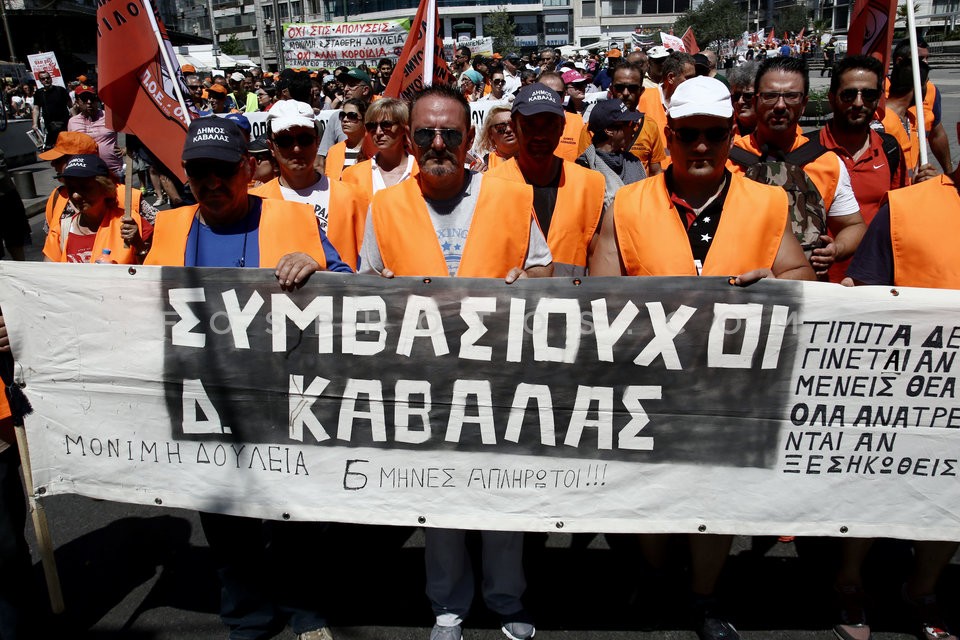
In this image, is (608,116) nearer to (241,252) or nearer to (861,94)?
(861,94)

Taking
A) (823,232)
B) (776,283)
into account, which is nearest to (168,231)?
(776,283)

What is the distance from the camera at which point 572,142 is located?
21.4 feet

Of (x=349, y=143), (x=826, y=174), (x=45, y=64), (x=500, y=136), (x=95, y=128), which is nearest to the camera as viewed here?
(x=826, y=174)

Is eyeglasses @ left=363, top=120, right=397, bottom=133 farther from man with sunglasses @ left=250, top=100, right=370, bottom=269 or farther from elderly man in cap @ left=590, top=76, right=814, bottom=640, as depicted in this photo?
elderly man in cap @ left=590, top=76, right=814, bottom=640

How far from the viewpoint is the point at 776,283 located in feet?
8.78

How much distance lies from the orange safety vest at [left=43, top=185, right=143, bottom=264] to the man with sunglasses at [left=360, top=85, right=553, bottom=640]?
1.77m

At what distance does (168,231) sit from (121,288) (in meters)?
0.33

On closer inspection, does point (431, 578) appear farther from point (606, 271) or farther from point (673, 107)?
point (673, 107)

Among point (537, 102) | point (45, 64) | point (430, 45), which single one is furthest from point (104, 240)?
point (45, 64)

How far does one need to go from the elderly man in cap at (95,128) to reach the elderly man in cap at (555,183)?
9435 millimetres

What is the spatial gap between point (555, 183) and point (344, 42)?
21357 mm

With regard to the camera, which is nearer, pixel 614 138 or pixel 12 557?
pixel 12 557

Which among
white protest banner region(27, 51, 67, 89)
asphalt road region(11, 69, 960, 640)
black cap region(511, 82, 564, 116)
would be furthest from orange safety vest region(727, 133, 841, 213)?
white protest banner region(27, 51, 67, 89)

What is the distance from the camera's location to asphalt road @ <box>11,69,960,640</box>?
3238 millimetres
